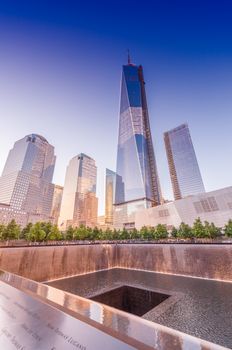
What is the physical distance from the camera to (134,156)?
102 metres

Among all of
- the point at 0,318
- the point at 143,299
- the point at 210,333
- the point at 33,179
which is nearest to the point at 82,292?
the point at 143,299

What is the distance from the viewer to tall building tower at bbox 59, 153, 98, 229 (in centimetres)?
13588

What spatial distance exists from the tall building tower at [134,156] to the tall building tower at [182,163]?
1173 cm

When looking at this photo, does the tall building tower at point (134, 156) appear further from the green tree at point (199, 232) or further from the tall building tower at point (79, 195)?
the green tree at point (199, 232)

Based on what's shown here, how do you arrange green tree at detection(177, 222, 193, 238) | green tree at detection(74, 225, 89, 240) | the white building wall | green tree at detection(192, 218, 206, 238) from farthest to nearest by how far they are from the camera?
the white building wall, green tree at detection(74, 225, 89, 240), green tree at detection(177, 222, 193, 238), green tree at detection(192, 218, 206, 238)

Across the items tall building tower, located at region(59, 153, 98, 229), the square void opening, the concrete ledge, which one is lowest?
the square void opening

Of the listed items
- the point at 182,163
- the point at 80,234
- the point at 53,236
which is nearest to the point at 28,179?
the point at 80,234

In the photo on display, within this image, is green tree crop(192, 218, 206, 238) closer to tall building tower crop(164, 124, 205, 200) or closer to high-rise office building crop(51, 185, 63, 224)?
tall building tower crop(164, 124, 205, 200)

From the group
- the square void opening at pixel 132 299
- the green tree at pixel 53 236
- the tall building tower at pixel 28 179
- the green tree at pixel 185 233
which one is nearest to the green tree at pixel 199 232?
the green tree at pixel 185 233

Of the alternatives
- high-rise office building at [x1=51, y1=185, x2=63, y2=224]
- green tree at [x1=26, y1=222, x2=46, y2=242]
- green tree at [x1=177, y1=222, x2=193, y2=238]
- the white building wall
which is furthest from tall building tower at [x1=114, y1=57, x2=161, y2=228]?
high-rise office building at [x1=51, y1=185, x2=63, y2=224]

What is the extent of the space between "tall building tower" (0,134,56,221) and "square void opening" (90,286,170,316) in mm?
102941

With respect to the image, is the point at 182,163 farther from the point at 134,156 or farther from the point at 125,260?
the point at 125,260

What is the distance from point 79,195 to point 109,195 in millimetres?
24971

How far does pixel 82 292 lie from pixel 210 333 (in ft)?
29.4
